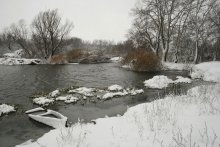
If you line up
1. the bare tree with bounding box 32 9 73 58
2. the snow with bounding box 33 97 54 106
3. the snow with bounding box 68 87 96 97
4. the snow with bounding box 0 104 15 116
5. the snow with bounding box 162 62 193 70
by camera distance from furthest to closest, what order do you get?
the bare tree with bounding box 32 9 73 58 → the snow with bounding box 162 62 193 70 → the snow with bounding box 68 87 96 97 → the snow with bounding box 33 97 54 106 → the snow with bounding box 0 104 15 116

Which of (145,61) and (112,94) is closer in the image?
(112,94)

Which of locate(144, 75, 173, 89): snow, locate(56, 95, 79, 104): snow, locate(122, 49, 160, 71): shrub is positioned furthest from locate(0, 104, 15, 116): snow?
locate(122, 49, 160, 71): shrub

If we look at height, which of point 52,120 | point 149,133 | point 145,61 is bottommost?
point 52,120

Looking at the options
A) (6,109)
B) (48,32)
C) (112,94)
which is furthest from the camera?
(48,32)

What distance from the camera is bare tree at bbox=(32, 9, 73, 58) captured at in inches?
1359

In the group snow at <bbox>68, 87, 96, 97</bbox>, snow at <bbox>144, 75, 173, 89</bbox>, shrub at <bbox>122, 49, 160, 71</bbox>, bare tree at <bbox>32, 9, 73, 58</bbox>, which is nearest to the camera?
snow at <bbox>68, 87, 96, 97</bbox>

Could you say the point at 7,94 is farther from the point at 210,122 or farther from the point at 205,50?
the point at 205,50

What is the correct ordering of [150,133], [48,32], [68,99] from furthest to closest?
[48,32] → [68,99] → [150,133]

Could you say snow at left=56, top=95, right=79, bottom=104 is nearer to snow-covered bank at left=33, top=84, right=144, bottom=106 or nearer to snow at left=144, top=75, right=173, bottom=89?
snow-covered bank at left=33, top=84, right=144, bottom=106

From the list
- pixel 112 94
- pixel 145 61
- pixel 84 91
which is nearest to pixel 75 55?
pixel 145 61

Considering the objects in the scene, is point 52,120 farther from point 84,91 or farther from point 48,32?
point 48,32

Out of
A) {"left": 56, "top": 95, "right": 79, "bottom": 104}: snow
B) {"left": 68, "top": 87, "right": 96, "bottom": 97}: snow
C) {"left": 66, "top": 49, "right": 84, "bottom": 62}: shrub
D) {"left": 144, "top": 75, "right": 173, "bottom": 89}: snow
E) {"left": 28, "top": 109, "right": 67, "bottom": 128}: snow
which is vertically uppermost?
{"left": 66, "top": 49, "right": 84, "bottom": 62}: shrub

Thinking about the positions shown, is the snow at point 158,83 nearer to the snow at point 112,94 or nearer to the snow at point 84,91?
the snow at point 112,94

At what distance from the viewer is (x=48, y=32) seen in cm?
3494
